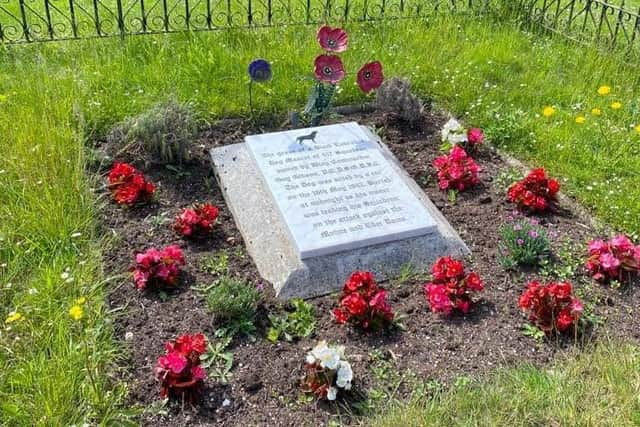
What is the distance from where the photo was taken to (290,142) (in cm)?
363

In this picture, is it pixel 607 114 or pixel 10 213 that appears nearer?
pixel 10 213

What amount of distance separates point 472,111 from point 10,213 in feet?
10.1

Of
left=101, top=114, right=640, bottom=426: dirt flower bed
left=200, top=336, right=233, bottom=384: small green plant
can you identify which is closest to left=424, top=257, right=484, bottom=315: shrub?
left=101, top=114, right=640, bottom=426: dirt flower bed

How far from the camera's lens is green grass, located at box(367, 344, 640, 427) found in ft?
7.58

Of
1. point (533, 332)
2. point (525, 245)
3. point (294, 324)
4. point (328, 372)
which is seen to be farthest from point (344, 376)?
point (525, 245)

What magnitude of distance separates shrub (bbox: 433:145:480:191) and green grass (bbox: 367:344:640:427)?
4.67ft

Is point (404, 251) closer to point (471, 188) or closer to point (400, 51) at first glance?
point (471, 188)

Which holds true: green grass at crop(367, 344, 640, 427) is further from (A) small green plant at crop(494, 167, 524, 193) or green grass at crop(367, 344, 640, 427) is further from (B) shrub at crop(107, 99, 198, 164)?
(B) shrub at crop(107, 99, 198, 164)

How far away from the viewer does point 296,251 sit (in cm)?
306

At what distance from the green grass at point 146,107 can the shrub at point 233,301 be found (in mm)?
454

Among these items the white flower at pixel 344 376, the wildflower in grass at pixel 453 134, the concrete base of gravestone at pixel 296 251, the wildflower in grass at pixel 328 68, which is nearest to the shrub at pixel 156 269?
the concrete base of gravestone at pixel 296 251

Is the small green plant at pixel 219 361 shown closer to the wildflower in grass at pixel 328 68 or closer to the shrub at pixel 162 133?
the shrub at pixel 162 133

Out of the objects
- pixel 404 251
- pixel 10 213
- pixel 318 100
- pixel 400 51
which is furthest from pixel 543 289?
pixel 400 51

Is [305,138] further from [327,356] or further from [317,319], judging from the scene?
[327,356]
